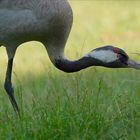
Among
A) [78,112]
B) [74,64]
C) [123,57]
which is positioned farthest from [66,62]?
[78,112]

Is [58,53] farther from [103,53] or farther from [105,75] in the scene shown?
[105,75]

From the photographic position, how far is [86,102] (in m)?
5.73

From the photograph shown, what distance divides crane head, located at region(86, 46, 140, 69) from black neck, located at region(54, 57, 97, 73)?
62 millimetres

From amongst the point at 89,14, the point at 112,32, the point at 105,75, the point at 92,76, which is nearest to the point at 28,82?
the point at 105,75

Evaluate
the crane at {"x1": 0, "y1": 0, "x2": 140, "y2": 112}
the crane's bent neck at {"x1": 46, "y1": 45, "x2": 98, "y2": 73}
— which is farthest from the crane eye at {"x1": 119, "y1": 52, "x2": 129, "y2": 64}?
the crane's bent neck at {"x1": 46, "y1": 45, "x2": 98, "y2": 73}

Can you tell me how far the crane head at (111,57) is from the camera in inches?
248

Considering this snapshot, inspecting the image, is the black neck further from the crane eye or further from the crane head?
the crane eye

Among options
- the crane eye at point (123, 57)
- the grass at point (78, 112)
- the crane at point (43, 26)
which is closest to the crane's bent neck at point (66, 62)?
the crane at point (43, 26)

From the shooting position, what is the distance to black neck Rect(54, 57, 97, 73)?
6.45m

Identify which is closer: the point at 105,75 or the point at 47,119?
the point at 47,119

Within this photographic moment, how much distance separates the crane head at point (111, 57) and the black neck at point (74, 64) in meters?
0.06

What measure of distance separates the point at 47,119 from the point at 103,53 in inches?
41.2

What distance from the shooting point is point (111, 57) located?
6316mm

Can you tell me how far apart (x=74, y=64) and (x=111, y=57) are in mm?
432
